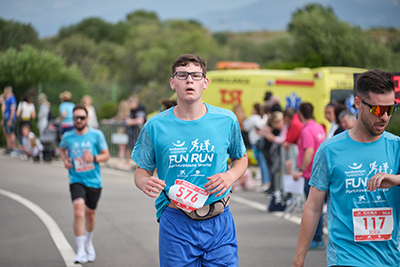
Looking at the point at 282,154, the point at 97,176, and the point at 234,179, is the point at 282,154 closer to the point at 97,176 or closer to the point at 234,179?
the point at 97,176

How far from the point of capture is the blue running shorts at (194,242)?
3859 mm

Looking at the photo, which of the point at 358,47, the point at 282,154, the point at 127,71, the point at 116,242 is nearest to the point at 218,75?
the point at 282,154

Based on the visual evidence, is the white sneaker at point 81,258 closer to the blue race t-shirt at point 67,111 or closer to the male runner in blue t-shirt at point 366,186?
the male runner in blue t-shirt at point 366,186

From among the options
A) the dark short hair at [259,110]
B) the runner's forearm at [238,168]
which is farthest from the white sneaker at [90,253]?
the dark short hair at [259,110]

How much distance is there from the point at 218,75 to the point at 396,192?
45.4 ft

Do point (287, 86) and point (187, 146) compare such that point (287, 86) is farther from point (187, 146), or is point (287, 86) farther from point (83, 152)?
point (187, 146)

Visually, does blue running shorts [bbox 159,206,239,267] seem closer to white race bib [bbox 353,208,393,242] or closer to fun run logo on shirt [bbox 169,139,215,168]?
fun run logo on shirt [bbox 169,139,215,168]

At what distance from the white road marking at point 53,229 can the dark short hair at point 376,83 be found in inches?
179

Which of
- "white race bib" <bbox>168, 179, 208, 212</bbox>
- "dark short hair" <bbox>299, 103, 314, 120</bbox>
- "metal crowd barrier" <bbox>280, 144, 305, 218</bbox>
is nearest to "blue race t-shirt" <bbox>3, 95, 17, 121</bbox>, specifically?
"metal crowd barrier" <bbox>280, 144, 305, 218</bbox>

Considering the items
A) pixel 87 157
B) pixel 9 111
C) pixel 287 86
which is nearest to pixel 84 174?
pixel 87 157

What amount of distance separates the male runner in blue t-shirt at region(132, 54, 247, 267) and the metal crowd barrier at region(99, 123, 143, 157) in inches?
466

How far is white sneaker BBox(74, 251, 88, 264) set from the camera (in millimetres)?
6735

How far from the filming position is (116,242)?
7859mm

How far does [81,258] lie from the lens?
6746mm
